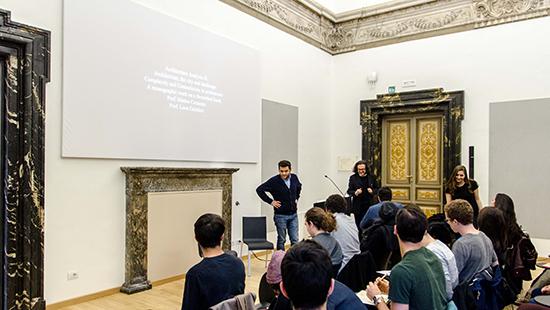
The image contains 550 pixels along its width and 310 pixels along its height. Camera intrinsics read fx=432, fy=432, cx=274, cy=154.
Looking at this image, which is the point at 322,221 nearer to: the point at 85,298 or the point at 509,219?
the point at 509,219

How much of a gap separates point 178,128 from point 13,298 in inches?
94.1

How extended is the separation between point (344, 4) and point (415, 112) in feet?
8.21

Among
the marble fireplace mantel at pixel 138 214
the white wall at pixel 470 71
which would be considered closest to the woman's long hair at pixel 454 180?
the white wall at pixel 470 71

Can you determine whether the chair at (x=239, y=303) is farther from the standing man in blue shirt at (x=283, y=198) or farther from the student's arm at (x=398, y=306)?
the standing man in blue shirt at (x=283, y=198)

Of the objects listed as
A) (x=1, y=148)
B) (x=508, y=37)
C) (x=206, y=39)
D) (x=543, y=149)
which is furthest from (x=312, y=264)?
(x=508, y=37)

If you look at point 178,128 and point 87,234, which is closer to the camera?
point 87,234

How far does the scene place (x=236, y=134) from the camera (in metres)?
6.05

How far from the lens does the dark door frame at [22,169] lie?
3.72 m

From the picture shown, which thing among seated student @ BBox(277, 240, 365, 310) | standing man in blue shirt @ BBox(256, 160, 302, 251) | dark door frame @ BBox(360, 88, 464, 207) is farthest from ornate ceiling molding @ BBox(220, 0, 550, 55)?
seated student @ BBox(277, 240, 365, 310)

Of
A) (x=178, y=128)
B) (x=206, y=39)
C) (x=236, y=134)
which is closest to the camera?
(x=178, y=128)

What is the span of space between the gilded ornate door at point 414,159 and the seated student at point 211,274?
5.85 m

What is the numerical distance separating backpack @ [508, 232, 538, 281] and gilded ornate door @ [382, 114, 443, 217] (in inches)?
135

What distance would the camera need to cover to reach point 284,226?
18.9ft

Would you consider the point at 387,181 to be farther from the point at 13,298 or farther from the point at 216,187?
the point at 13,298
